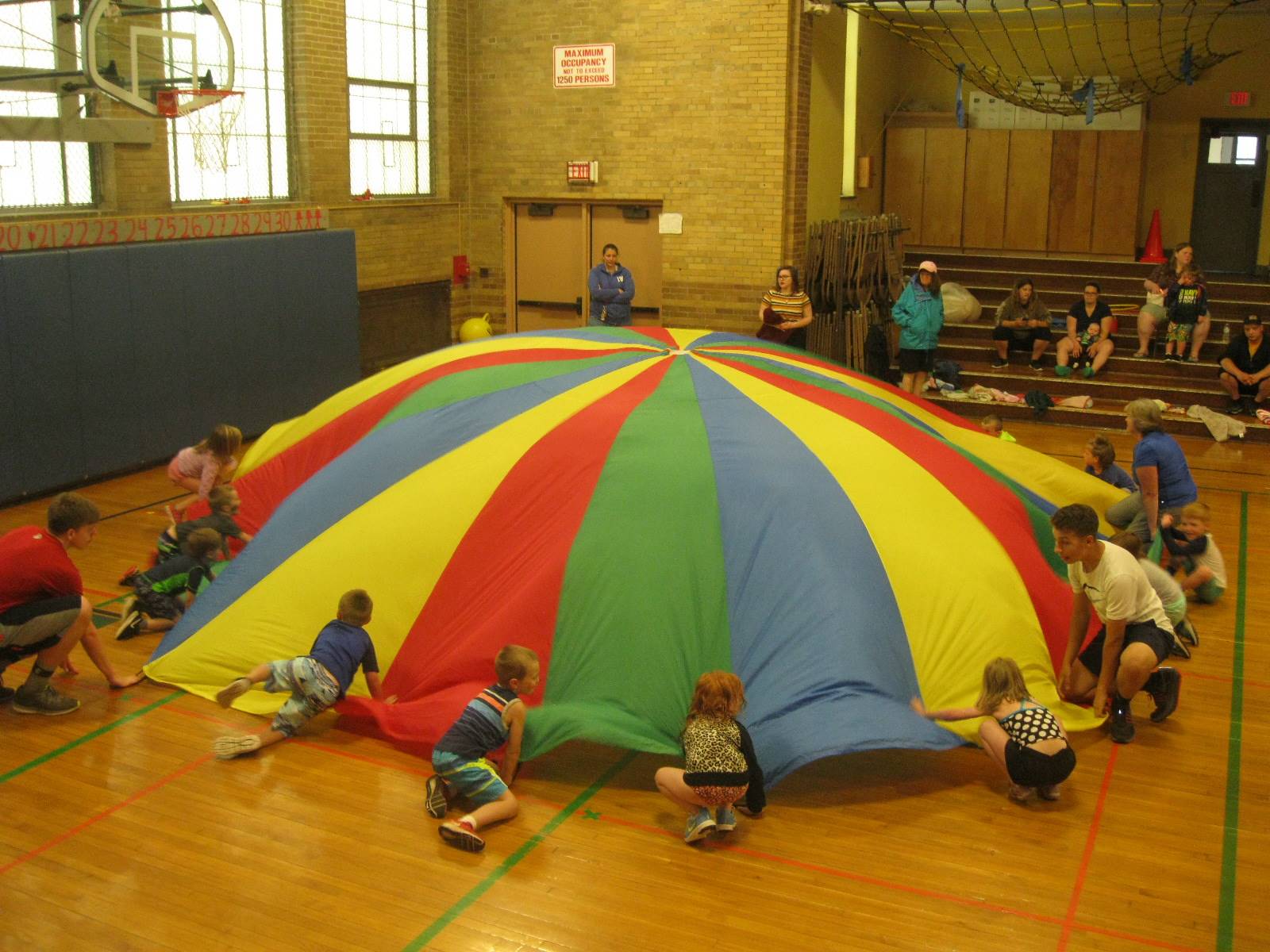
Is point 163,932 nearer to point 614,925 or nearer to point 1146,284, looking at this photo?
point 614,925

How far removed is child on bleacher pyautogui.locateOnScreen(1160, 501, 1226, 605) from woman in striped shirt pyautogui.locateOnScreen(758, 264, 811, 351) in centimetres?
533

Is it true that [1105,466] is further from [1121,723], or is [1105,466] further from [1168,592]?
[1121,723]

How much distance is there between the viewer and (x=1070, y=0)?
14906 mm

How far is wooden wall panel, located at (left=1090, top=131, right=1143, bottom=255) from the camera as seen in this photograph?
16.8m

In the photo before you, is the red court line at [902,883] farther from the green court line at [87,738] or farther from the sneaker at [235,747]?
the green court line at [87,738]

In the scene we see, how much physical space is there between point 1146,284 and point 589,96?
640cm

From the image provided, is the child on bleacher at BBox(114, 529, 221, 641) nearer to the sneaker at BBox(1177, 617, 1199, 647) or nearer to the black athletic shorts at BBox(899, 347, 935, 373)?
the sneaker at BBox(1177, 617, 1199, 647)

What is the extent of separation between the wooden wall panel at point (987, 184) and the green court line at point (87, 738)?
46.3ft

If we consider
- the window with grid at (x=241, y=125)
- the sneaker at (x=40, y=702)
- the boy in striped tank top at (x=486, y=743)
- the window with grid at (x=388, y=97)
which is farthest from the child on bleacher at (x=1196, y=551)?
the window with grid at (x=388, y=97)

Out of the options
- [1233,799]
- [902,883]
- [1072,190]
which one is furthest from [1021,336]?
[902,883]

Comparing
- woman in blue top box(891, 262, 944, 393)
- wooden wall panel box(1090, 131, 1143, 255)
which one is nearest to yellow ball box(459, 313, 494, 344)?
woman in blue top box(891, 262, 944, 393)

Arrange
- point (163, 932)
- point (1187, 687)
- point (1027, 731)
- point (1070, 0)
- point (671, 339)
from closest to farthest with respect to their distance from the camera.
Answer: point (163, 932) < point (1027, 731) < point (1187, 687) < point (671, 339) < point (1070, 0)

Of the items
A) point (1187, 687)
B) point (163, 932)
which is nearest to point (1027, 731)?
point (1187, 687)

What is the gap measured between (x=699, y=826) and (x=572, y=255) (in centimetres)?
1069
